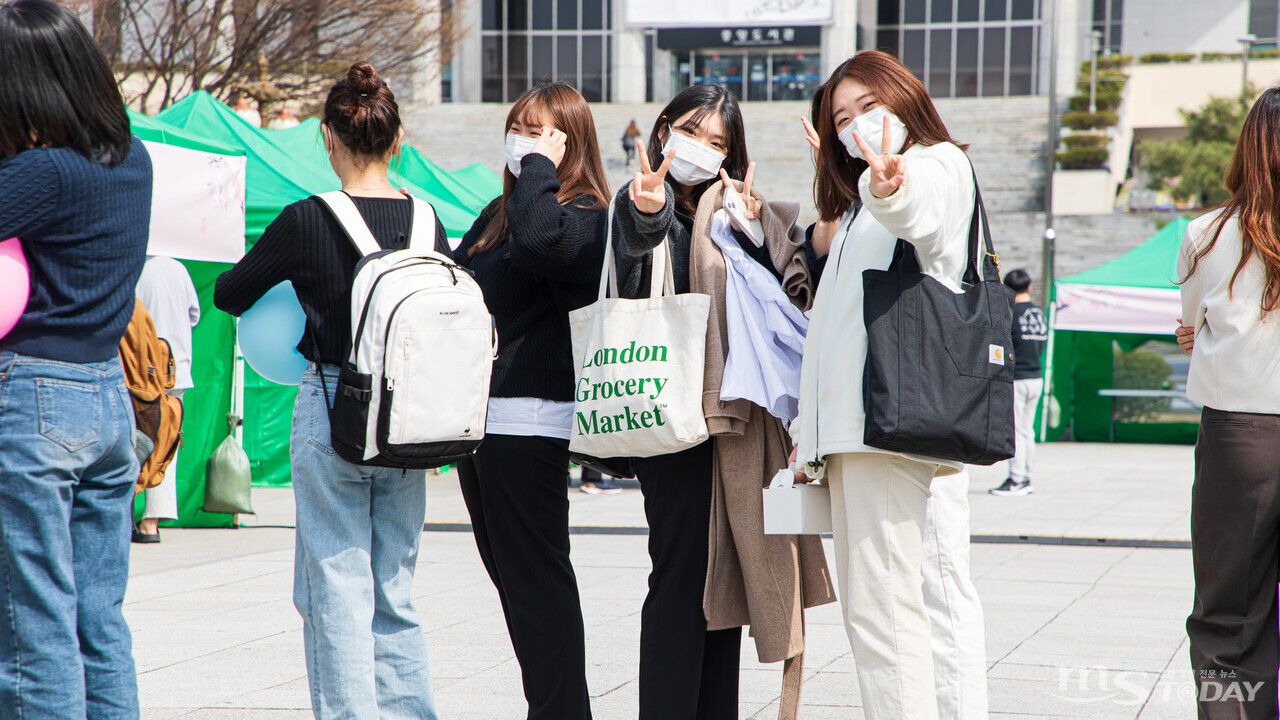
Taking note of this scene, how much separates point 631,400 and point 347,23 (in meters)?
15.6

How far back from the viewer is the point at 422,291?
2.96m

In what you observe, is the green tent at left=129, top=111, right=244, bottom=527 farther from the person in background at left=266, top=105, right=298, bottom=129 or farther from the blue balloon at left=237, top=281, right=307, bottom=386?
the person in background at left=266, top=105, right=298, bottom=129

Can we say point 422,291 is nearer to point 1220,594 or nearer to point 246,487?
point 1220,594

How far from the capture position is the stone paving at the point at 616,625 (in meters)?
4.37

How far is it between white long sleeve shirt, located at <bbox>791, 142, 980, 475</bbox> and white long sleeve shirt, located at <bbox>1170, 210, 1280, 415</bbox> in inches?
32.1

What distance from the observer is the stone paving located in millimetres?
4371

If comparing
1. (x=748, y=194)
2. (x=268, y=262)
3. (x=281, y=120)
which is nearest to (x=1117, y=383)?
(x=281, y=120)

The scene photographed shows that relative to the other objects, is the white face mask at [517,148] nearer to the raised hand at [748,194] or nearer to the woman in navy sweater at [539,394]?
the woman in navy sweater at [539,394]

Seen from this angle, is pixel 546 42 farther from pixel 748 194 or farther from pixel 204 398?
pixel 748 194

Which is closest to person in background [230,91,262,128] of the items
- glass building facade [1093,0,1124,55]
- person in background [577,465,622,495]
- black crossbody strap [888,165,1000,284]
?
person in background [577,465,622,495]

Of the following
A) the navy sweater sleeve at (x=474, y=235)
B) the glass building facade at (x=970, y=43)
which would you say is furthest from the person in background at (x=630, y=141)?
the navy sweater sleeve at (x=474, y=235)

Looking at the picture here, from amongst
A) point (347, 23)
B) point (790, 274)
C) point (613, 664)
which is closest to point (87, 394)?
point (790, 274)

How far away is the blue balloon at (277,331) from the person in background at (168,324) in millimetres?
4733

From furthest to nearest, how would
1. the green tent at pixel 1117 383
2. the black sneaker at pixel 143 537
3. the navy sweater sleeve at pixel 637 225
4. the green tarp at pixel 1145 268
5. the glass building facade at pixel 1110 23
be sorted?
the glass building facade at pixel 1110 23 → the green tent at pixel 1117 383 → the green tarp at pixel 1145 268 → the black sneaker at pixel 143 537 → the navy sweater sleeve at pixel 637 225
